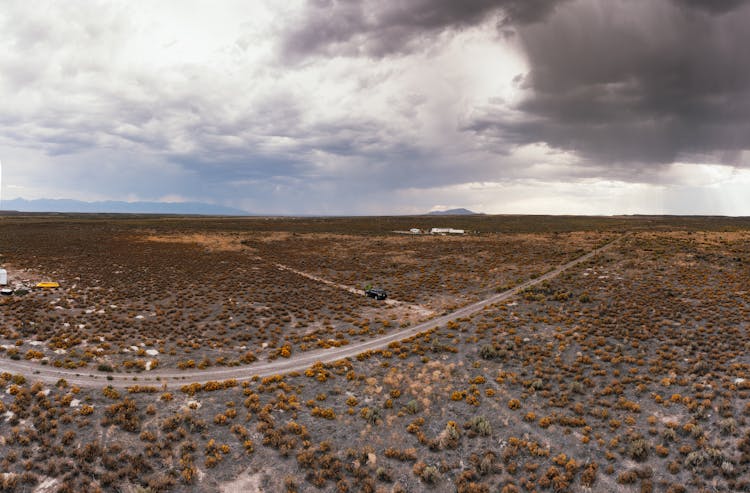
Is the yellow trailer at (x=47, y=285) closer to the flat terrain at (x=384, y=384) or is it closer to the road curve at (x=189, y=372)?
the flat terrain at (x=384, y=384)

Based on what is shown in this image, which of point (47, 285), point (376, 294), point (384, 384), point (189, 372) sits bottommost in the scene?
point (384, 384)

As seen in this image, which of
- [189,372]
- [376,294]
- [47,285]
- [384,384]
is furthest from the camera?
[376,294]

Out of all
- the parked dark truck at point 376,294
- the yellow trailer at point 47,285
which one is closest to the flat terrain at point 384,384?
the parked dark truck at point 376,294

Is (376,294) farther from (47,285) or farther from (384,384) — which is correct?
(47,285)

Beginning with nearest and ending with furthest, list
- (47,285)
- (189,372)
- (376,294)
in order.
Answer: (189,372) < (47,285) < (376,294)

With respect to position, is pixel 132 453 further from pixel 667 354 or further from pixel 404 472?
pixel 667 354

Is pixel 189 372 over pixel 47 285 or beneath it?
beneath

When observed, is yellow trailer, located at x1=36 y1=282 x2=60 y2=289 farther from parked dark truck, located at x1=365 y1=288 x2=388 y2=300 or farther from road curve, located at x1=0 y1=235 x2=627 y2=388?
parked dark truck, located at x1=365 y1=288 x2=388 y2=300

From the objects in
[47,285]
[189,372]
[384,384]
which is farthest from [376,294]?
[47,285]

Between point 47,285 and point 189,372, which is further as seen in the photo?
point 47,285
